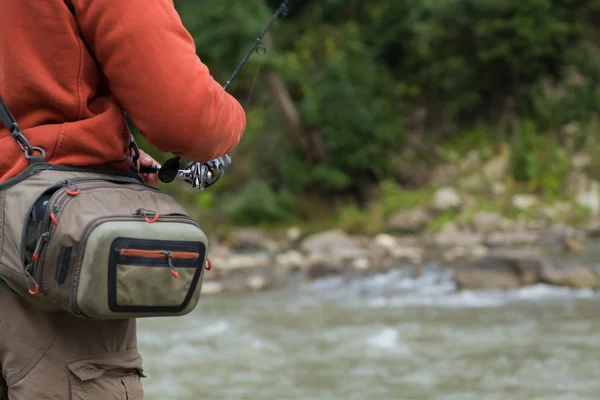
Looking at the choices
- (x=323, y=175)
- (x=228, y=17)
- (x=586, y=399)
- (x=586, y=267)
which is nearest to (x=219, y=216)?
(x=323, y=175)

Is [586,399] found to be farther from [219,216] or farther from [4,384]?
[219,216]

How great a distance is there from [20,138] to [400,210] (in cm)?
1363

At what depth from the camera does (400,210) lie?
14984 mm

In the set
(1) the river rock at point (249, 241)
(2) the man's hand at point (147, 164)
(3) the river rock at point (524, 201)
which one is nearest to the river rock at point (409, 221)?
(3) the river rock at point (524, 201)

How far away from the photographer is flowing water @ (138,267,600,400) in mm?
5094

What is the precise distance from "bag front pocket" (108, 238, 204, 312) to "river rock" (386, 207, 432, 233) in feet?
41.8

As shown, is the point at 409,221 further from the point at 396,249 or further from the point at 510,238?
the point at 396,249

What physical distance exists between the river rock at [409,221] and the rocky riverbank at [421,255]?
0.35m

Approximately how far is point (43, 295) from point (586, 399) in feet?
12.7

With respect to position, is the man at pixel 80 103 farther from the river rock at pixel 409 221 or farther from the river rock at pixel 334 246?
the river rock at pixel 409 221

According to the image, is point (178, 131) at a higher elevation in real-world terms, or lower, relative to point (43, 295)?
higher

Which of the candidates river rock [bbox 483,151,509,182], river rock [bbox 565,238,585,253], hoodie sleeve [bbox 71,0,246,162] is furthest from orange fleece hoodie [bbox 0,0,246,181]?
river rock [bbox 483,151,509,182]

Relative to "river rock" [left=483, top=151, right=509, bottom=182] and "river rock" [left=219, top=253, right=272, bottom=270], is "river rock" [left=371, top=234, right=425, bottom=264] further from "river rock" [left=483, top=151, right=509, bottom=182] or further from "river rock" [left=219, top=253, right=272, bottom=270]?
"river rock" [left=483, top=151, right=509, bottom=182]

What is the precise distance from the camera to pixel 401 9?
18.6m
